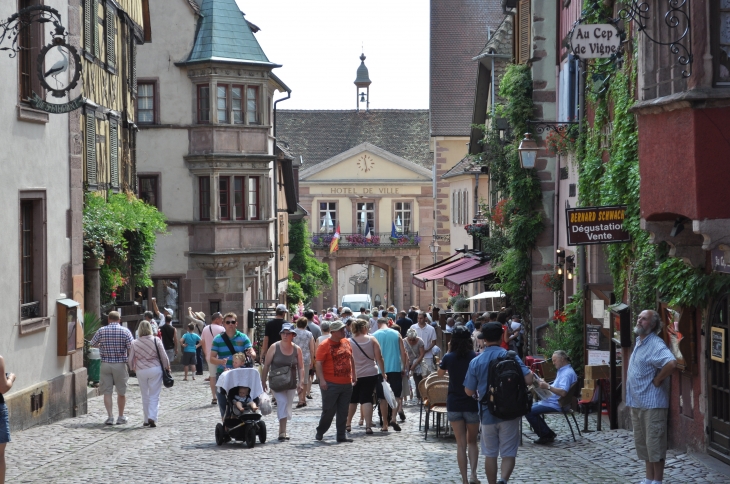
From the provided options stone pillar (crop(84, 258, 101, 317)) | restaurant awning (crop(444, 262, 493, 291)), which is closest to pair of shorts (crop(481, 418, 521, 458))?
stone pillar (crop(84, 258, 101, 317))

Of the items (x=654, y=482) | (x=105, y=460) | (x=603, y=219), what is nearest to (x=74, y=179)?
(x=105, y=460)

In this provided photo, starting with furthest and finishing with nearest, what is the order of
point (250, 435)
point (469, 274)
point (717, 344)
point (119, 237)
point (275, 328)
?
point (469, 274)
point (119, 237)
point (275, 328)
point (250, 435)
point (717, 344)

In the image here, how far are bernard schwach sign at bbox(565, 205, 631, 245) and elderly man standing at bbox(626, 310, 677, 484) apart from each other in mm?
3850

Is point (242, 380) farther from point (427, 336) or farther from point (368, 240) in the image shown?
point (368, 240)

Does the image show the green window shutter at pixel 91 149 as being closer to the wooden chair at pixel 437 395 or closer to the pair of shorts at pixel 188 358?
the pair of shorts at pixel 188 358

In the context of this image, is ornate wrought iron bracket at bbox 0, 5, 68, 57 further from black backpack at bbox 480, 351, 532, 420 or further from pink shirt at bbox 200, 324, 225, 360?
→ pink shirt at bbox 200, 324, 225, 360

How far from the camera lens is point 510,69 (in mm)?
25234

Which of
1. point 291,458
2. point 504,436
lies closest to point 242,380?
point 291,458

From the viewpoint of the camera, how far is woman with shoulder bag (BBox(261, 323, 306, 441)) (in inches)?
588

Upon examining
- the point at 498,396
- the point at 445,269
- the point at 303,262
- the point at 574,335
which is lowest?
the point at 574,335

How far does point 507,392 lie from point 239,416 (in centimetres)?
477

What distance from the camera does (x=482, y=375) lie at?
10.6 metres

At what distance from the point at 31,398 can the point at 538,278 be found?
11731 mm

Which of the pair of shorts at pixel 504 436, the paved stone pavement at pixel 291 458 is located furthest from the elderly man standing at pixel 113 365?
the pair of shorts at pixel 504 436
